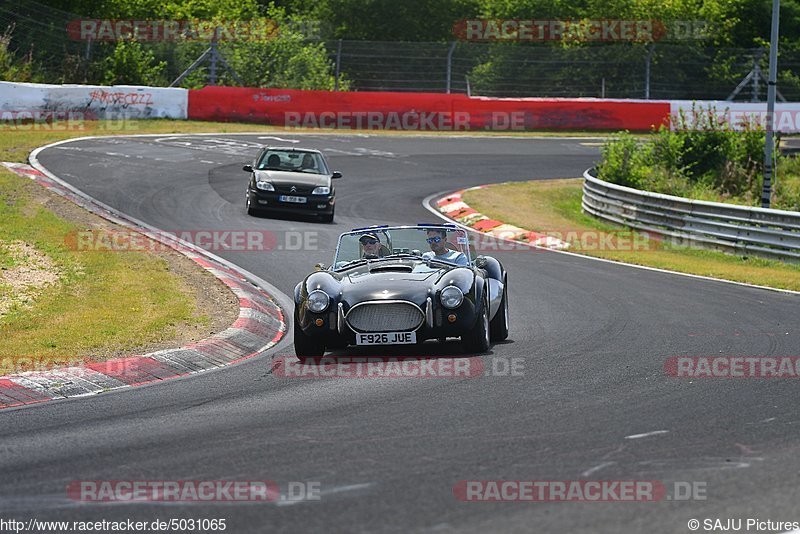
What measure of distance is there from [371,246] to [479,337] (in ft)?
6.13

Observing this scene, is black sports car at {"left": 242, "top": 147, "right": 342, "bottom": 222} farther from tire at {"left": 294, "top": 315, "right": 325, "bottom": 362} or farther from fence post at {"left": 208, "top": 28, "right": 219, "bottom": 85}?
fence post at {"left": 208, "top": 28, "right": 219, "bottom": 85}

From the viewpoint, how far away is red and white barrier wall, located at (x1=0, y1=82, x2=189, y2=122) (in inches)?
1242

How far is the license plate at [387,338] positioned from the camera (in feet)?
34.4

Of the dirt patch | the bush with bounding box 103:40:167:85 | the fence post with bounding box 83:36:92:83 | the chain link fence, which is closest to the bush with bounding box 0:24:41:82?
the chain link fence

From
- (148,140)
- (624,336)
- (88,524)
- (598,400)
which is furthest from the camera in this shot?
(148,140)

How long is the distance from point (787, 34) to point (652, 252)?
115 feet

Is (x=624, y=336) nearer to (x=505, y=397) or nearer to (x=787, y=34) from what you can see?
(x=505, y=397)

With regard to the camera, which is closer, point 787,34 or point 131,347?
point 131,347

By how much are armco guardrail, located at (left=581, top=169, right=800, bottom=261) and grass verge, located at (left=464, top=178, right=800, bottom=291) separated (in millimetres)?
209

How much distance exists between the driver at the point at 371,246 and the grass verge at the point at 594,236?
7.84 meters

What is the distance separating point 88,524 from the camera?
554 cm

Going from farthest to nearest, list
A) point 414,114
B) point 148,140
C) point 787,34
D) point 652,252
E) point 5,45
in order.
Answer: point 787,34 < point 414,114 < point 5,45 < point 148,140 < point 652,252

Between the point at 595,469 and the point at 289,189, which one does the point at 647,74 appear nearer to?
the point at 289,189

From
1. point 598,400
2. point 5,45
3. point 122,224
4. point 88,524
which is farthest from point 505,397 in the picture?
point 5,45
